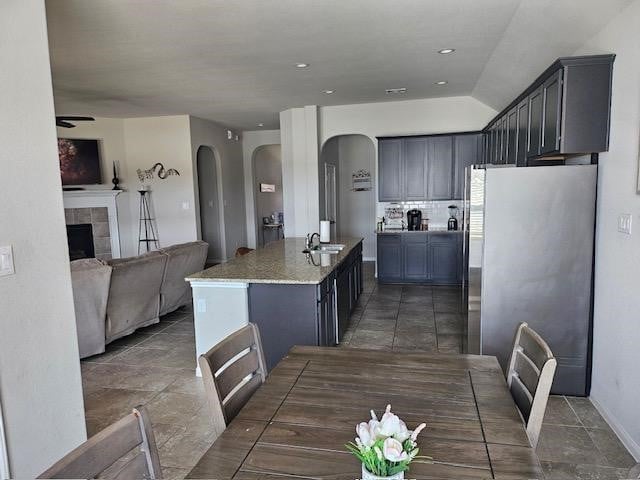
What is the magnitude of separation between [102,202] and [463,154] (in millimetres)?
6135

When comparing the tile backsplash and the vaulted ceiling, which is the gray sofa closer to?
the vaulted ceiling

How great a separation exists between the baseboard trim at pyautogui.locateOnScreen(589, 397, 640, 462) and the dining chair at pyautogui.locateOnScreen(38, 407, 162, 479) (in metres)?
2.57

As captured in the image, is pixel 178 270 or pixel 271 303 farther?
pixel 178 270

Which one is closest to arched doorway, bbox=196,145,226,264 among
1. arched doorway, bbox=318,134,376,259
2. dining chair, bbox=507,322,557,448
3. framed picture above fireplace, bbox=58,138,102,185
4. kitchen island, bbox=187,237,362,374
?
framed picture above fireplace, bbox=58,138,102,185

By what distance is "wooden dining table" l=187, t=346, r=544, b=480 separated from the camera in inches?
43.1

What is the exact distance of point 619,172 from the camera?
8.53 ft

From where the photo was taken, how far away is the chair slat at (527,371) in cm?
144

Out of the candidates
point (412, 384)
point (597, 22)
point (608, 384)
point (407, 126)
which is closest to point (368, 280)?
point (407, 126)

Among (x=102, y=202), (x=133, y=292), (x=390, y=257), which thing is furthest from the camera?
(x=102, y=202)

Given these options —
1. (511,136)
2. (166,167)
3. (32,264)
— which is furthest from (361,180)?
(32,264)

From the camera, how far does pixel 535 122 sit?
138 inches

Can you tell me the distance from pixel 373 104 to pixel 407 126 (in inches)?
25.1

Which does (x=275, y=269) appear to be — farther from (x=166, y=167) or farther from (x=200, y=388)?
(x=166, y=167)

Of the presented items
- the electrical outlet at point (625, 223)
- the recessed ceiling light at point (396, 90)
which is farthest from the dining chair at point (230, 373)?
the recessed ceiling light at point (396, 90)
